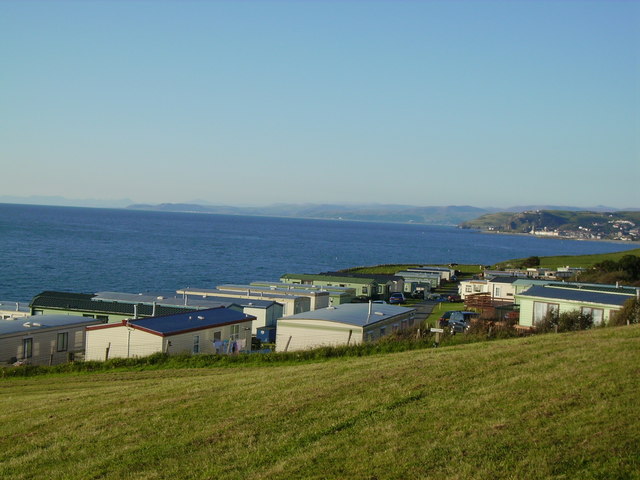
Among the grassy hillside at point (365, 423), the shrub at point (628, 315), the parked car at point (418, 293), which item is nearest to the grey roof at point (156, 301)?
the shrub at point (628, 315)

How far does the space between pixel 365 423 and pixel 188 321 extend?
1634 cm

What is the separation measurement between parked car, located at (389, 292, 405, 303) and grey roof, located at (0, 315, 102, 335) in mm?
28356

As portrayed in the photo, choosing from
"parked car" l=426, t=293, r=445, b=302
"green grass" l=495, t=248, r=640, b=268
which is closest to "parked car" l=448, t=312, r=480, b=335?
"parked car" l=426, t=293, r=445, b=302

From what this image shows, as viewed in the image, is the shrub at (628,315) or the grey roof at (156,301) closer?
the shrub at (628,315)

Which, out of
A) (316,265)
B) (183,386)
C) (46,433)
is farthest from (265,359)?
(316,265)

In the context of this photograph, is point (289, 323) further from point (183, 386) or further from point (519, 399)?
point (519, 399)

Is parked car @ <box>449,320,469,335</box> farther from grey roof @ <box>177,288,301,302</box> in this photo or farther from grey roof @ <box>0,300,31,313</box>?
grey roof @ <box>0,300,31,313</box>

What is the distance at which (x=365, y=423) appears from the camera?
9.48m

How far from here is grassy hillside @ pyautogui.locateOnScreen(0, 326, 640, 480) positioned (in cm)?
778

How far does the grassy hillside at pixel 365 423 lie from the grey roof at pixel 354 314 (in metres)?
10.6

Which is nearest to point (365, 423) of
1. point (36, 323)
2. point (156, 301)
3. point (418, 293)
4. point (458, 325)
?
point (36, 323)

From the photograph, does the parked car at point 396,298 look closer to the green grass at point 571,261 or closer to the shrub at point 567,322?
the shrub at point 567,322

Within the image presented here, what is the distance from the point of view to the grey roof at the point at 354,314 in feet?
81.7

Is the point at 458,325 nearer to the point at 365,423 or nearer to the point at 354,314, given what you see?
the point at 354,314
